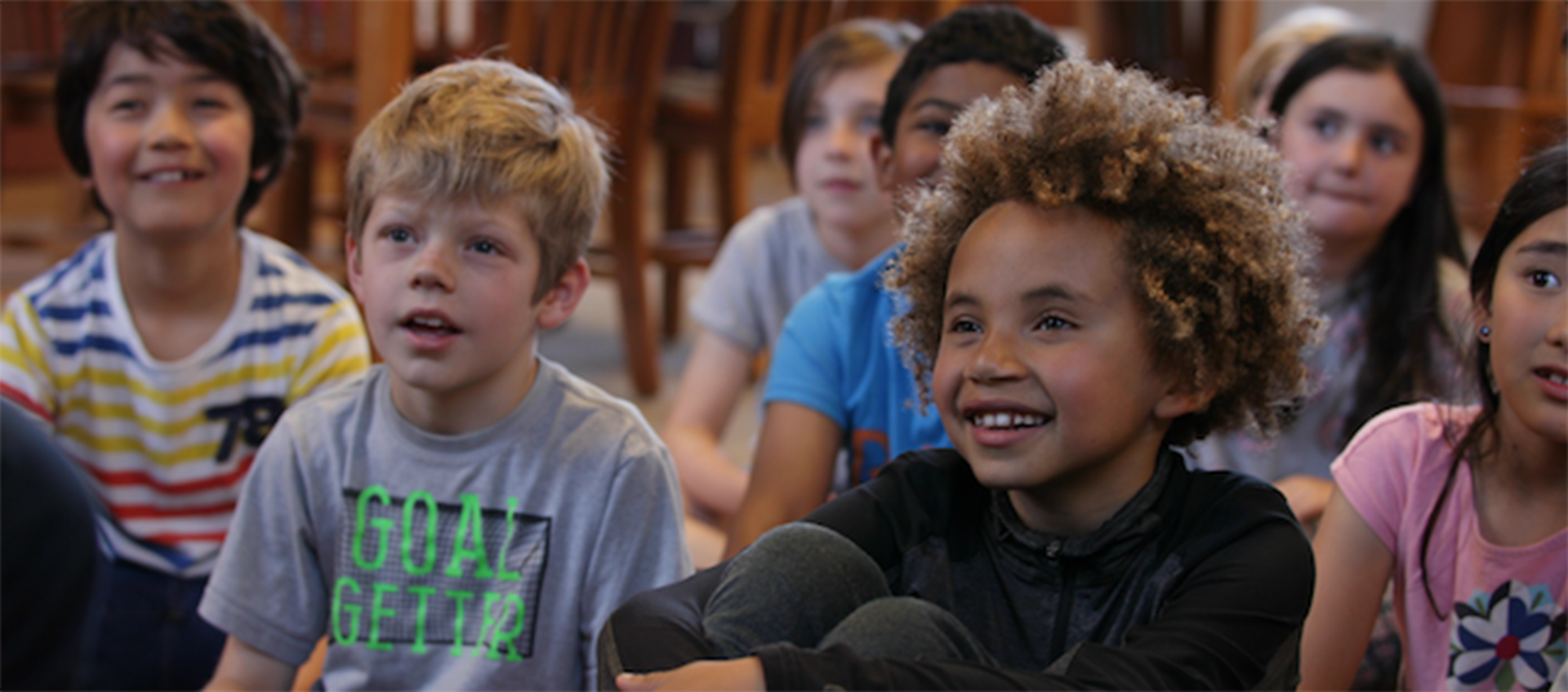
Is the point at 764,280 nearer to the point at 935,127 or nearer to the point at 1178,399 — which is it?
the point at 935,127

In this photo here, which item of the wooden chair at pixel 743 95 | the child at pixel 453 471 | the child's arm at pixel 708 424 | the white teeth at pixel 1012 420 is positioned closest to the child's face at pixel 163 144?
the child at pixel 453 471

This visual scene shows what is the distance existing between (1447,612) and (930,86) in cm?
67

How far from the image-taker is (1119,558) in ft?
2.81

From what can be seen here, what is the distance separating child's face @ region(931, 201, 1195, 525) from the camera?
33.0 inches

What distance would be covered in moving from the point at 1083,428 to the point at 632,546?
400mm

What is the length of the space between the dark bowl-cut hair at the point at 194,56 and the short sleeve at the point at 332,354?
202 mm

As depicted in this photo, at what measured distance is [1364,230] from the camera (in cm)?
162

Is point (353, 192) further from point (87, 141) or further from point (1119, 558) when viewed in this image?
point (1119, 558)

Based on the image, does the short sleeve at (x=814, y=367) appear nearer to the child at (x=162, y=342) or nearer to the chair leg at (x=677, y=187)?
the child at (x=162, y=342)

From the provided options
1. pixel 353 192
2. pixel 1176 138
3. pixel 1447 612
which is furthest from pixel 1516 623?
pixel 353 192

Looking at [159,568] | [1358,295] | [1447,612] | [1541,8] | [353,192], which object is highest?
[1541,8]

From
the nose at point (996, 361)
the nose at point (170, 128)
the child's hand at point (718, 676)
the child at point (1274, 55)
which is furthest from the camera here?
the child at point (1274, 55)

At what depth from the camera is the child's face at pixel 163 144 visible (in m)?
1.37

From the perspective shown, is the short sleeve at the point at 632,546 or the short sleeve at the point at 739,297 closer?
the short sleeve at the point at 632,546
